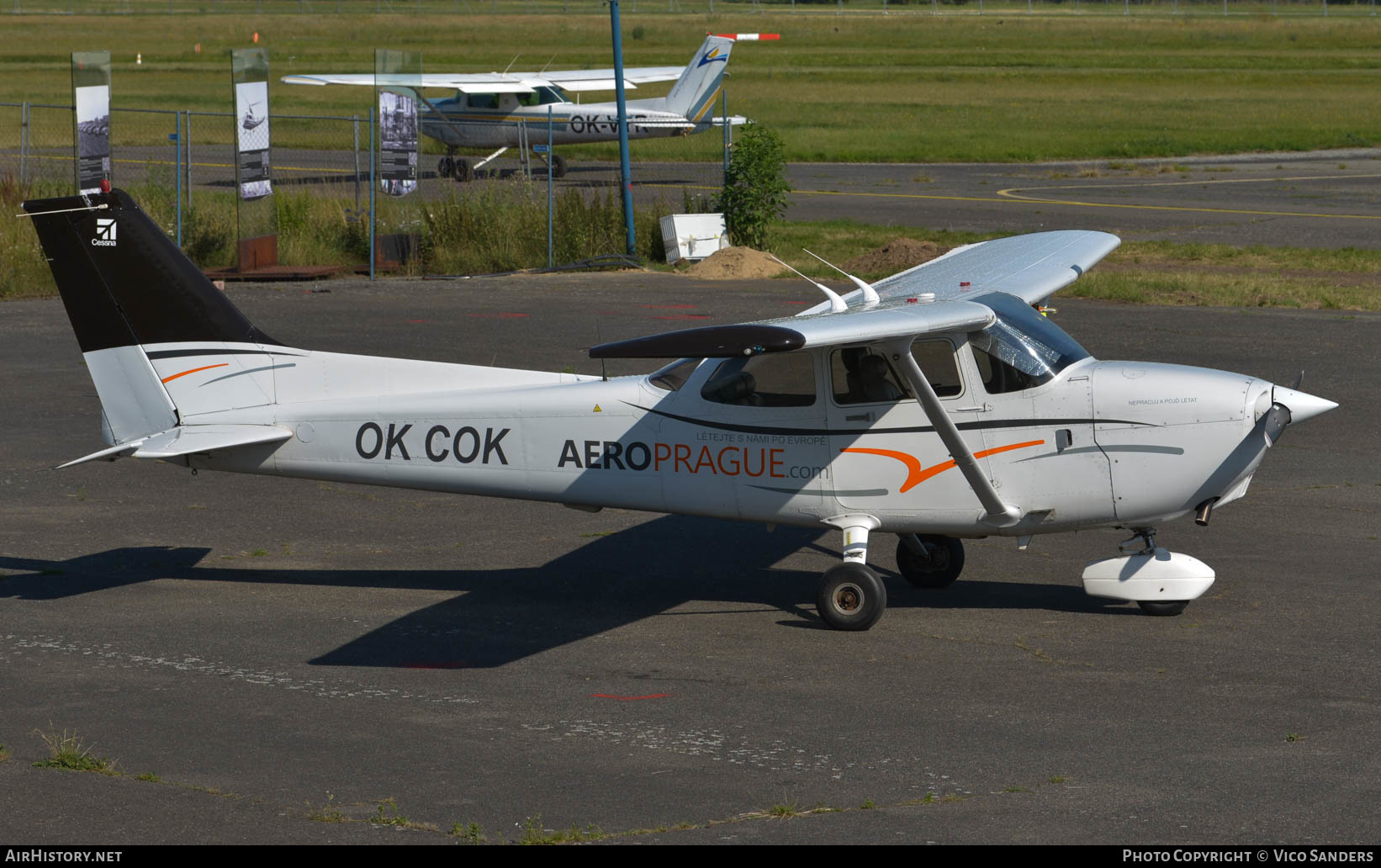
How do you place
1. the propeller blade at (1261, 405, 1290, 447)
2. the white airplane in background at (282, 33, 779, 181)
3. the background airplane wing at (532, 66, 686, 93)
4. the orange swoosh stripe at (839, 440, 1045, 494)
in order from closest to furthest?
the propeller blade at (1261, 405, 1290, 447)
the orange swoosh stripe at (839, 440, 1045, 494)
the white airplane in background at (282, 33, 779, 181)
the background airplane wing at (532, 66, 686, 93)

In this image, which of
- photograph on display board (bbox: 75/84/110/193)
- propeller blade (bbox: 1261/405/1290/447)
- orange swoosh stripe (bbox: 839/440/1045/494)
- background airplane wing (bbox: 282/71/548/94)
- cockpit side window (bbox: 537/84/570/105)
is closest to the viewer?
propeller blade (bbox: 1261/405/1290/447)

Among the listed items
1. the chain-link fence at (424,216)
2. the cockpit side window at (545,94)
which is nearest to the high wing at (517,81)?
the cockpit side window at (545,94)

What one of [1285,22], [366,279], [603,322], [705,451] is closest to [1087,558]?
[705,451]

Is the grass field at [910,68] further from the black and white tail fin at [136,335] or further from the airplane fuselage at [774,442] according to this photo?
the airplane fuselage at [774,442]

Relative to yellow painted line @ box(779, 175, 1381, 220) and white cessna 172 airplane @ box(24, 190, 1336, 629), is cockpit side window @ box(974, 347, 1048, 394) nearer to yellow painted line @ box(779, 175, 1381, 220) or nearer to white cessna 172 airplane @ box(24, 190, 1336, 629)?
white cessna 172 airplane @ box(24, 190, 1336, 629)

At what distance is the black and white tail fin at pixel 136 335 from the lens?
10297 mm

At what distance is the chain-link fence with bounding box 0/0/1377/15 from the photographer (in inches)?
4638

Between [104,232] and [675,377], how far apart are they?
411 cm

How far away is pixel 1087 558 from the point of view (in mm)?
11078

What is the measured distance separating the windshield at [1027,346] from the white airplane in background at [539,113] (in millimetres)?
29457

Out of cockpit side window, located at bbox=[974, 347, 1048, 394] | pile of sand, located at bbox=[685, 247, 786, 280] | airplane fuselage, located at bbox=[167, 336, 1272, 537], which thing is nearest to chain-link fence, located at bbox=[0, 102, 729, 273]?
pile of sand, located at bbox=[685, 247, 786, 280]

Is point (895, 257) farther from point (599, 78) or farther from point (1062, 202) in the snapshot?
point (599, 78)

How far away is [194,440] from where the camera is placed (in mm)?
9977

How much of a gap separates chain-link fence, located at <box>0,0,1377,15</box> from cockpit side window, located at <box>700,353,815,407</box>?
361 ft
